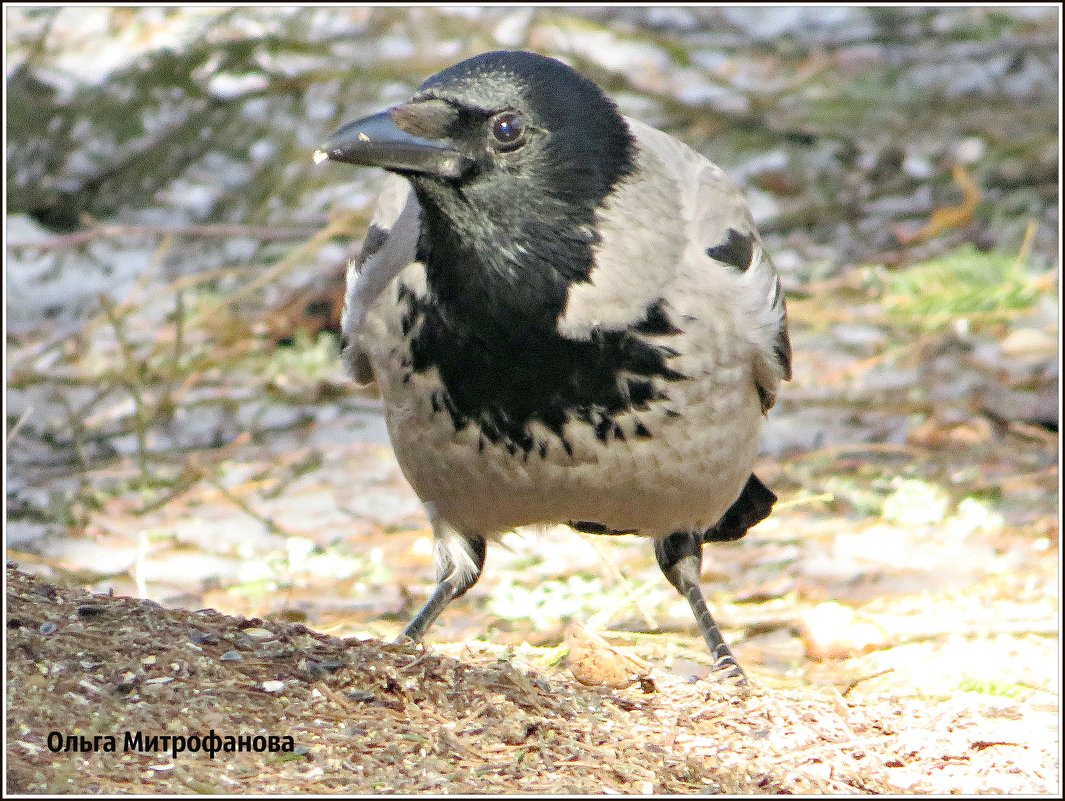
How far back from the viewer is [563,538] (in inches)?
217

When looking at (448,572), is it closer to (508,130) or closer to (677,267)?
(677,267)

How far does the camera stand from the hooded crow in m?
3.19

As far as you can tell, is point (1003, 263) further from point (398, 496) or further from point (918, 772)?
point (918, 772)

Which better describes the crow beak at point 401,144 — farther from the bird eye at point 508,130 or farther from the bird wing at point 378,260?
the bird wing at point 378,260

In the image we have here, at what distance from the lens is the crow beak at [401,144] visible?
2.99 m

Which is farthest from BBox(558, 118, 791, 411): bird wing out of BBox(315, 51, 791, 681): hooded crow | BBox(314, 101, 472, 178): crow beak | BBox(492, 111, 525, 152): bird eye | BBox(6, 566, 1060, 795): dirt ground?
BBox(6, 566, 1060, 795): dirt ground

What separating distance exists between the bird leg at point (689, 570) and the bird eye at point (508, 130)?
4.88ft

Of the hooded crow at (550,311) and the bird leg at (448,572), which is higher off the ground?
the hooded crow at (550,311)

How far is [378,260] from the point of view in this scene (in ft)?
12.4

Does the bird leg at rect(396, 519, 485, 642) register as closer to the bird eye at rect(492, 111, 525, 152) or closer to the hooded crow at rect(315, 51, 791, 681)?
the hooded crow at rect(315, 51, 791, 681)

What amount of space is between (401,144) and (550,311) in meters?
0.58

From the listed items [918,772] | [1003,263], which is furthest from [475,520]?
[1003,263]

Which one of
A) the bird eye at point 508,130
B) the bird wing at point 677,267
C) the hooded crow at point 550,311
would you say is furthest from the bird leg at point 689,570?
the bird eye at point 508,130

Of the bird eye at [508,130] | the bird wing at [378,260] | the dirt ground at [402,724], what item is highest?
the bird eye at [508,130]
